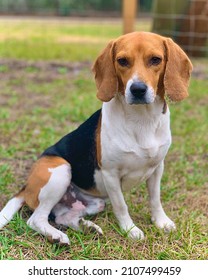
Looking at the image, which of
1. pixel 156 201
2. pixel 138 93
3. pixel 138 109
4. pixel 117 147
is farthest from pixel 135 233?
pixel 138 93

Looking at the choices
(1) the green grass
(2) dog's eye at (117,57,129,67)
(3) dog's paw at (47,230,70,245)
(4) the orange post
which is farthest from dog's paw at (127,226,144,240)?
(1) the green grass

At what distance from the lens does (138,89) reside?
257cm

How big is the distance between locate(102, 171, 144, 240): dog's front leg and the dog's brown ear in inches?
24.5

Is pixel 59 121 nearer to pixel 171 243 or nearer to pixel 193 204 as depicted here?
pixel 193 204

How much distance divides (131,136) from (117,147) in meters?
→ 0.11

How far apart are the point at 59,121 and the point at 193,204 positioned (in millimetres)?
2249

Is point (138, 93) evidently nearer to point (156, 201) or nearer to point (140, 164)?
point (140, 164)

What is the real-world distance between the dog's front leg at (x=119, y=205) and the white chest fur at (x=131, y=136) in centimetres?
5

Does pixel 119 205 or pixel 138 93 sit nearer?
pixel 138 93

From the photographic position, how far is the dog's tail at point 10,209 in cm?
301

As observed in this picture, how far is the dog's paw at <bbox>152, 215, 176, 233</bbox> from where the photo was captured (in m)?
3.08

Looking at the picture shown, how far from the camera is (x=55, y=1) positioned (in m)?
17.0

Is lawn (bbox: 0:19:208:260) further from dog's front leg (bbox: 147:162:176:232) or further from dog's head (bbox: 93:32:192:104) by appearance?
dog's head (bbox: 93:32:192:104)
